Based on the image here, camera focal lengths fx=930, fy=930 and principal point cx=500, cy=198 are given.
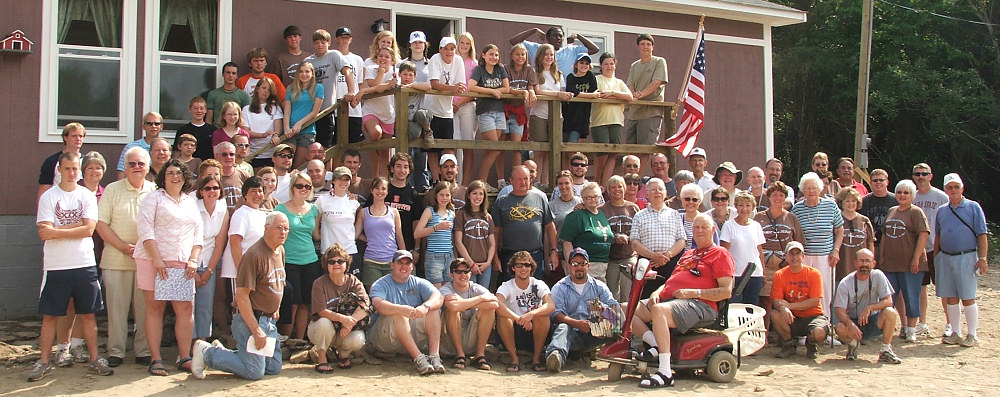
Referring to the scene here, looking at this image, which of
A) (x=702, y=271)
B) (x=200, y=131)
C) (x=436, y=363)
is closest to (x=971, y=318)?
(x=702, y=271)

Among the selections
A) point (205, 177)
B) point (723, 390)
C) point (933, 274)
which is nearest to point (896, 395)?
point (723, 390)

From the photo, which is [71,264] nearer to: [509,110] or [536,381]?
[536,381]

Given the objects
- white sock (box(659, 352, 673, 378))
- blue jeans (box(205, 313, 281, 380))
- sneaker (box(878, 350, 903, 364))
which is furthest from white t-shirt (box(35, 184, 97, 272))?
sneaker (box(878, 350, 903, 364))

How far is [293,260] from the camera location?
8484mm

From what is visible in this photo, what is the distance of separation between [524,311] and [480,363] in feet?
2.17

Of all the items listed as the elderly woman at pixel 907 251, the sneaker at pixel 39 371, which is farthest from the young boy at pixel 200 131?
the elderly woman at pixel 907 251

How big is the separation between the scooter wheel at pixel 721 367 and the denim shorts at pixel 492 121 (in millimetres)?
3847

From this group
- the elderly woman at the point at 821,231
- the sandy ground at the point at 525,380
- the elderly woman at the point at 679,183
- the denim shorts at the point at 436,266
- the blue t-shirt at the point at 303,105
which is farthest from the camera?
the blue t-shirt at the point at 303,105

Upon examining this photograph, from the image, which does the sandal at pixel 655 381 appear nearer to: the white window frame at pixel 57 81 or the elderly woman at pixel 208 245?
the elderly woman at pixel 208 245

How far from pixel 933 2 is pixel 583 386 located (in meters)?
20.7

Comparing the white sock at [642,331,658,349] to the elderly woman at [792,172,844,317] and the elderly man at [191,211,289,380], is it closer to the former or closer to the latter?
the elderly woman at [792,172,844,317]

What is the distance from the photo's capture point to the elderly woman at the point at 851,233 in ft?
33.1

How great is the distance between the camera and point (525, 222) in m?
9.25

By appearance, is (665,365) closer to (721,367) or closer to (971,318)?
(721,367)
